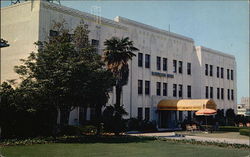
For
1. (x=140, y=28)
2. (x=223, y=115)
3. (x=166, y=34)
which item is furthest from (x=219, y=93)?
(x=140, y=28)

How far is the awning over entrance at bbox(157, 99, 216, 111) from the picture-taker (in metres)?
38.1

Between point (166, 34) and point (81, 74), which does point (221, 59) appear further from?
point (81, 74)

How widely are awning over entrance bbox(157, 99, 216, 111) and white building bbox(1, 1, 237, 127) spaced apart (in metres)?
1.18

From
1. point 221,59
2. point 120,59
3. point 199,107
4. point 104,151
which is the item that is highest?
point 221,59

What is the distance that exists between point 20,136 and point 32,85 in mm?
4839

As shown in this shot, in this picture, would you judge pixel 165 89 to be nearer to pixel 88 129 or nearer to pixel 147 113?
pixel 147 113

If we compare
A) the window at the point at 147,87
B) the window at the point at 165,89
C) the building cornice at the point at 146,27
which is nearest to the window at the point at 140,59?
the window at the point at 147,87

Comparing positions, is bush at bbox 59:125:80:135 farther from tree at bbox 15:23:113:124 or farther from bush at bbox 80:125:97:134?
tree at bbox 15:23:113:124

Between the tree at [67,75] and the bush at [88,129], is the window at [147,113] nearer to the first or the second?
the bush at [88,129]

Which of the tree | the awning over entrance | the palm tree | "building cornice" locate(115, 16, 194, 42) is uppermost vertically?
"building cornice" locate(115, 16, 194, 42)

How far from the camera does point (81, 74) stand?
73.4 feet

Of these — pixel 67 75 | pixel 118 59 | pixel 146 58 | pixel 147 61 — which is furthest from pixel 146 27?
pixel 67 75

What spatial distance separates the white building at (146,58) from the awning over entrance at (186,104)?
1.18 metres

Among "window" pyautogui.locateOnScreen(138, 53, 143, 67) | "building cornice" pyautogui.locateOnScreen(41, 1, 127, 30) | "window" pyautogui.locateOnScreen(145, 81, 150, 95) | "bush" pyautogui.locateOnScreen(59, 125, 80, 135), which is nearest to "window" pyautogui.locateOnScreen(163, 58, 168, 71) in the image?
"window" pyautogui.locateOnScreen(145, 81, 150, 95)
